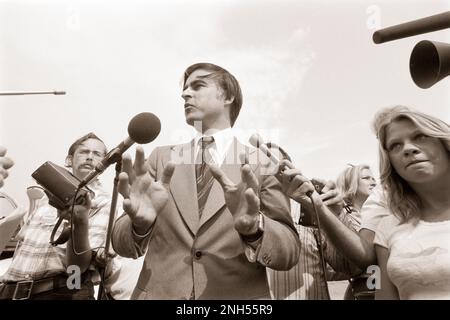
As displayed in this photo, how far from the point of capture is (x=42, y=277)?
6.71 feet

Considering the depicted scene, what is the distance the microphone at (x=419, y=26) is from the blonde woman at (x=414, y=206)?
97 centimetres

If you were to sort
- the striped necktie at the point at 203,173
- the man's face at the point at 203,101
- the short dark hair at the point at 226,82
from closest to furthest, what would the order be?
the striped necktie at the point at 203,173
the man's face at the point at 203,101
the short dark hair at the point at 226,82

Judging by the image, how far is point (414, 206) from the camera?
62.0 inches

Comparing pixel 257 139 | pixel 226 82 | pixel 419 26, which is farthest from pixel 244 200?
pixel 419 26

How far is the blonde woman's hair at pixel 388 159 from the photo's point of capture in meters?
1.53

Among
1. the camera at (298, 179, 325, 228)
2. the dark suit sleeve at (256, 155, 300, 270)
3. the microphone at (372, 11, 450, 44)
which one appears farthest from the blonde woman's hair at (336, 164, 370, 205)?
the microphone at (372, 11, 450, 44)

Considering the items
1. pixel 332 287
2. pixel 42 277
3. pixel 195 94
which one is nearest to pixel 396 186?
pixel 195 94

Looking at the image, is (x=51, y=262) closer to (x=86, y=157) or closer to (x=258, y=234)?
(x=86, y=157)

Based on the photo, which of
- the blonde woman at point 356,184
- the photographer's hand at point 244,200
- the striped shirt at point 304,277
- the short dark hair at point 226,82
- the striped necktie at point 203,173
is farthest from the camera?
the blonde woman at point 356,184

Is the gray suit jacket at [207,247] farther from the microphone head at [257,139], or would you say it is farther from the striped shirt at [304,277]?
the striped shirt at [304,277]

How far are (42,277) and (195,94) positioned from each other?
120 centimetres

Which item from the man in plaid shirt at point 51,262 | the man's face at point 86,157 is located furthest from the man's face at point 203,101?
the man's face at point 86,157

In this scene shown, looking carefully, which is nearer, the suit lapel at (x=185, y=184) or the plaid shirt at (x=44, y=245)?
the suit lapel at (x=185, y=184)
